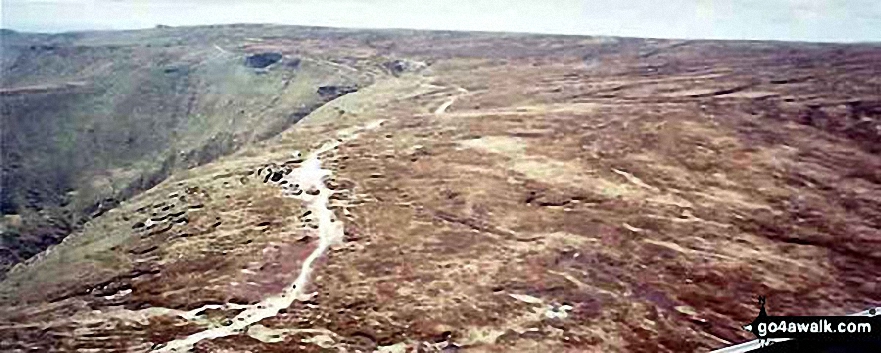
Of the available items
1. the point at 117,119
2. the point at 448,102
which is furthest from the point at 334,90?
the point at 448,102

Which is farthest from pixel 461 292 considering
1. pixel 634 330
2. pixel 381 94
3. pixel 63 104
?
pixel 63 104

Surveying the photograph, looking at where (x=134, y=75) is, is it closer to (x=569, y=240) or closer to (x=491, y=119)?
(x=491, y=119)

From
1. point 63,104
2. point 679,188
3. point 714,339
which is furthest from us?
point 63,104

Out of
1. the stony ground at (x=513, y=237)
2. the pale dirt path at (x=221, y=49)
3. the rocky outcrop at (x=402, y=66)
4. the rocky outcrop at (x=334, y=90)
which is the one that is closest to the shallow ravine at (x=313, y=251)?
the stony ground at (x=513, y=237)

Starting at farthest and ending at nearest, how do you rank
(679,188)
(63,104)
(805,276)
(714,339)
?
(63,104)
(679,188)
(805,276)
(714,339)

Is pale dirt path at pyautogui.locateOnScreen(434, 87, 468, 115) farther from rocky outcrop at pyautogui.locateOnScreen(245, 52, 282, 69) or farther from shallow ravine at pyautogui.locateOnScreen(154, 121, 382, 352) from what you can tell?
rocky outcrop at pyautogui.locateOnScreen(245, 52, 282, 69)

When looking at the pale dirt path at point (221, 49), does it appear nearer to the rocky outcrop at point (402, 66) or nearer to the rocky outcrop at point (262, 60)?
the rocky outcrop at point (262, 60)

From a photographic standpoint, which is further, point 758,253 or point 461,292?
point 758,253

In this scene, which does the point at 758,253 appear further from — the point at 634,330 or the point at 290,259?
the point at 290,259
